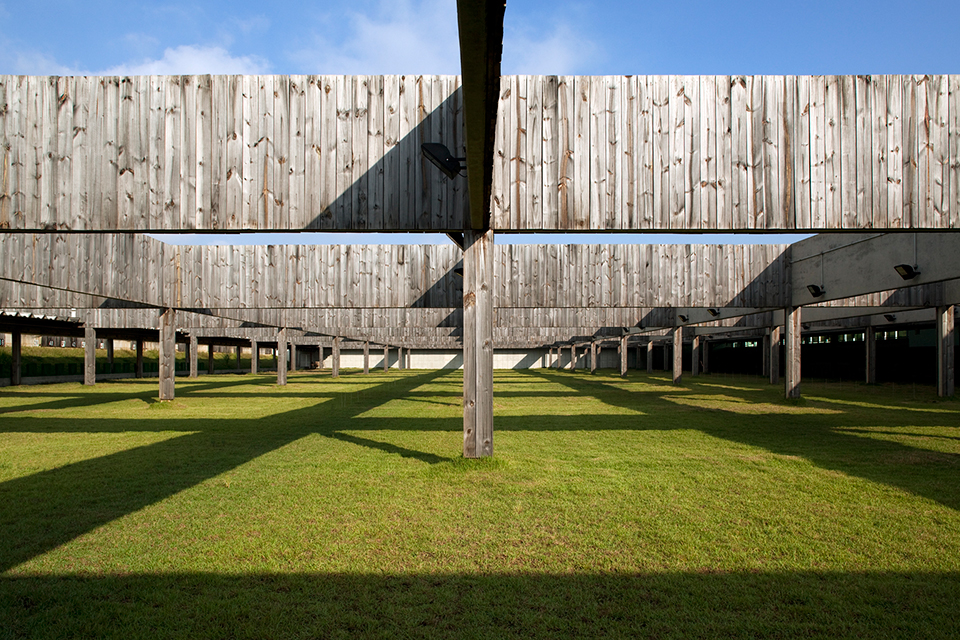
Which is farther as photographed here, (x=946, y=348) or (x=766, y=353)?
(x=766, y=353)

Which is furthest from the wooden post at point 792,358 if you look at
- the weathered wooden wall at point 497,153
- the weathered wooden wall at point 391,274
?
the weathered wooden wall at point 497,153

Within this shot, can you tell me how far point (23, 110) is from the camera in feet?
26.8

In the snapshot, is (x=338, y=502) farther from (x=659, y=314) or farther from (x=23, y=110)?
(x=659, y=314)

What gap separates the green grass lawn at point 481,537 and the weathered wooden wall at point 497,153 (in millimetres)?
3398

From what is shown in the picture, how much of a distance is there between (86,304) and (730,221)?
1976 centimetres

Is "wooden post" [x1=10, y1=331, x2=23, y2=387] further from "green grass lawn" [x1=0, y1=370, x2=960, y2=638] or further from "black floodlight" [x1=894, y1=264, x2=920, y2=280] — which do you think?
"black floodlight" [x1=894, y1=264, x2=920, y2=280]

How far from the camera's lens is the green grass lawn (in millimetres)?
3549

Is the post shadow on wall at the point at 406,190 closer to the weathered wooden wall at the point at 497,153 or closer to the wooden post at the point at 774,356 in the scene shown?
the weathered wooden wall at the point at 497,153

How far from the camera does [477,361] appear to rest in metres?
7.71

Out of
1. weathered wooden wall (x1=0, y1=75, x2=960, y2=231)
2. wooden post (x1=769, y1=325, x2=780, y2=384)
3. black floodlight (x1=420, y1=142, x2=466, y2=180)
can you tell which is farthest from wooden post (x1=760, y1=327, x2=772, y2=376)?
black floodlight (x1=420, y1=142, x2=466, y2=180)

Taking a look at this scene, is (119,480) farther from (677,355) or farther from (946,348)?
(677,355)

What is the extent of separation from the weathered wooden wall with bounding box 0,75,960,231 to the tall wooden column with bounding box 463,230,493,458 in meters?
0.95

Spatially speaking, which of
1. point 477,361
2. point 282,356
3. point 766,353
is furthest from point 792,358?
point 282,356

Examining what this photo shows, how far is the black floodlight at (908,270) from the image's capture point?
14336 mm
